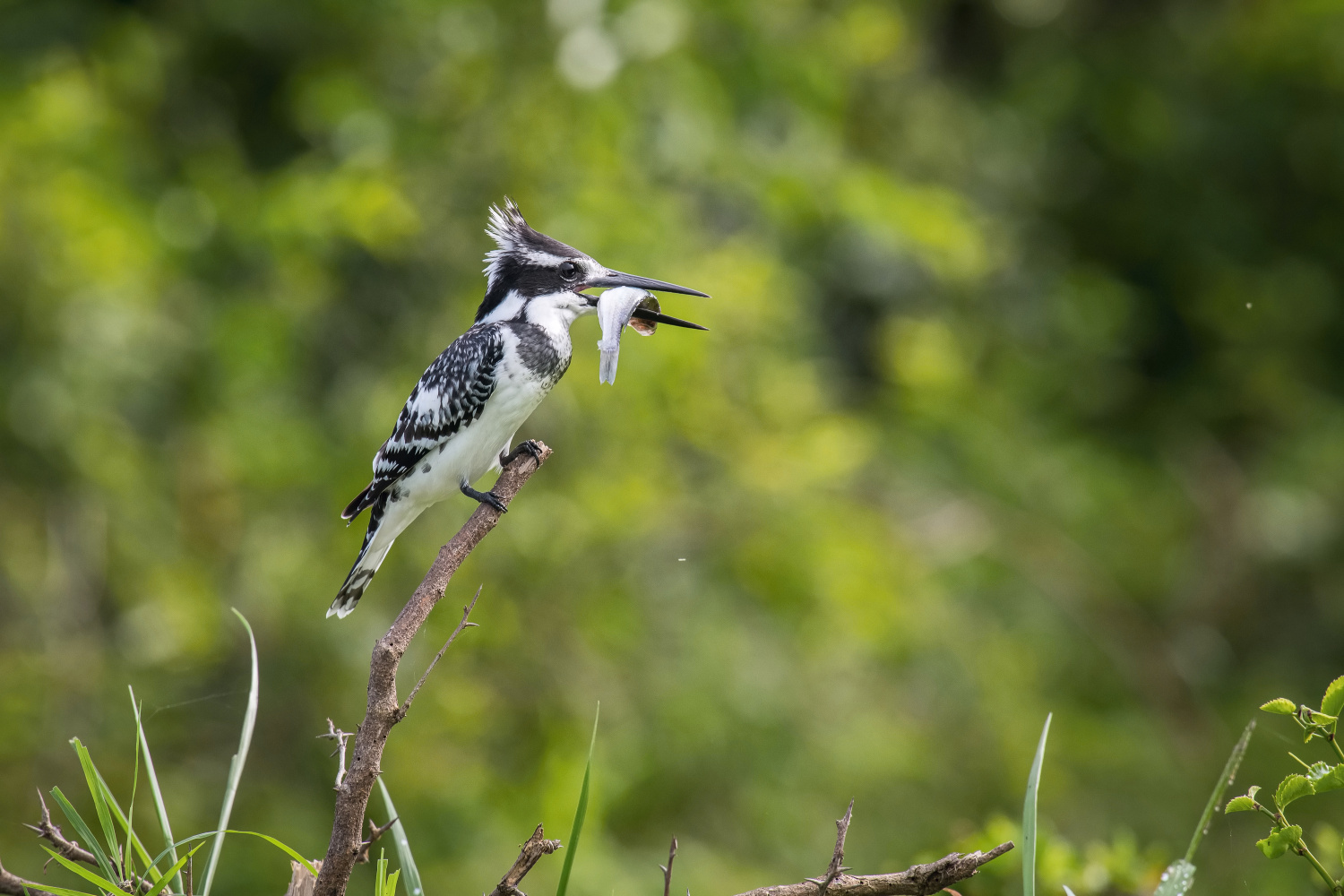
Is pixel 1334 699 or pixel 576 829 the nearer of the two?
pixel 1334 699

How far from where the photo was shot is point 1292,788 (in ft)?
4.05

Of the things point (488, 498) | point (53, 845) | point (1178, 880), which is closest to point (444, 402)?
point (488, 498)

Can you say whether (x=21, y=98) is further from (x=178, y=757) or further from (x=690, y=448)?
(x=690, y=448)

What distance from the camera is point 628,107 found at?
4.53 m

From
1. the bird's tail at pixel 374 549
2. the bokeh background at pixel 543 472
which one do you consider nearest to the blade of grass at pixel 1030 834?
the bird's tail at pixel 374 549

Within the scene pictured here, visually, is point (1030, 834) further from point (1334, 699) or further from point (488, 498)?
point (488, 498)

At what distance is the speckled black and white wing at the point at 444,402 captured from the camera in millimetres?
1928

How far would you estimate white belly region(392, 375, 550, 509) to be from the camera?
6.09 feet

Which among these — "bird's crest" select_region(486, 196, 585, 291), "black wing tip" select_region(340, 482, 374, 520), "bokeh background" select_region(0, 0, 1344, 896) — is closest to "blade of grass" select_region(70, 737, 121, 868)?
"black wing tip" select_region(340, 482, 374, 520)

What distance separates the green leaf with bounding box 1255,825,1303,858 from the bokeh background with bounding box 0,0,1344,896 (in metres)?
2.56

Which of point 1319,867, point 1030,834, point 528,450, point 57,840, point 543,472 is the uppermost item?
point 543,472

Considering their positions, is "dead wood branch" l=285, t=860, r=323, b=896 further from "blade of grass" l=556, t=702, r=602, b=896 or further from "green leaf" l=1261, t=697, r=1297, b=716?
"green leaf" l=1261, t=697, r=1297, b=716

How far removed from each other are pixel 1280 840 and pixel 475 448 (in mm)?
1228

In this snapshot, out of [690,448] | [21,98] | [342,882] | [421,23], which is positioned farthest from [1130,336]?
[342,882]
